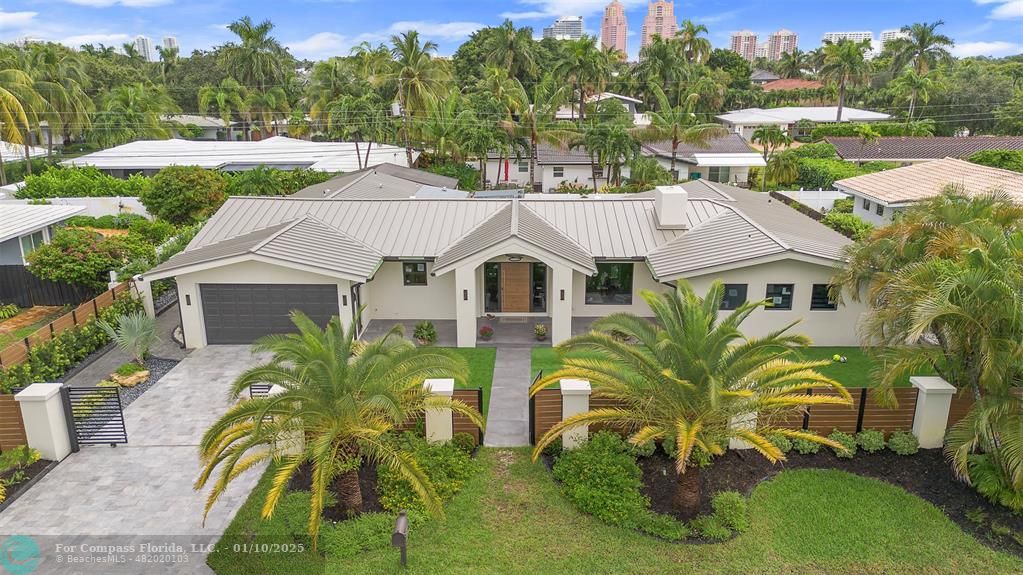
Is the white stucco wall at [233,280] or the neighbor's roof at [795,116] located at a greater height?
the neighbor's roof at [795,116]

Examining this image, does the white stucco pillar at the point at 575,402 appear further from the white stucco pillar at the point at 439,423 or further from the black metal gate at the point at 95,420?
the black metal gate at the point at 95,420

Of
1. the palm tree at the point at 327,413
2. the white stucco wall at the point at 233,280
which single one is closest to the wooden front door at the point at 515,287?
the white stucco wall at the point at 233,280

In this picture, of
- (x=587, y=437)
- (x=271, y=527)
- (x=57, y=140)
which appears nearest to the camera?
(x=271, y=527)

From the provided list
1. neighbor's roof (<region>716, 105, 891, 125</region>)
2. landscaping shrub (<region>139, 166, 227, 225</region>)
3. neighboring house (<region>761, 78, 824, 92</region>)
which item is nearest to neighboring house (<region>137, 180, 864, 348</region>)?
landscaping shrub (<region>139, 166, 227, 225</region>)

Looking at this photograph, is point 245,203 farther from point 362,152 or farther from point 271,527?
point 362,152

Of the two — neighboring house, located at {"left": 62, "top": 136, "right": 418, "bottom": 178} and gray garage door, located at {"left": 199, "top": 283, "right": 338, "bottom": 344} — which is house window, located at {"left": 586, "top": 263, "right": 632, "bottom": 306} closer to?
gray garage door, located at {"left": 199, "top": 283, "right": 338, "bottom": 344}

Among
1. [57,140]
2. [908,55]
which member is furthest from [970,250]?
[57,140]

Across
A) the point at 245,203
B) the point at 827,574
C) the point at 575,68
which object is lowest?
the point at 827,574
